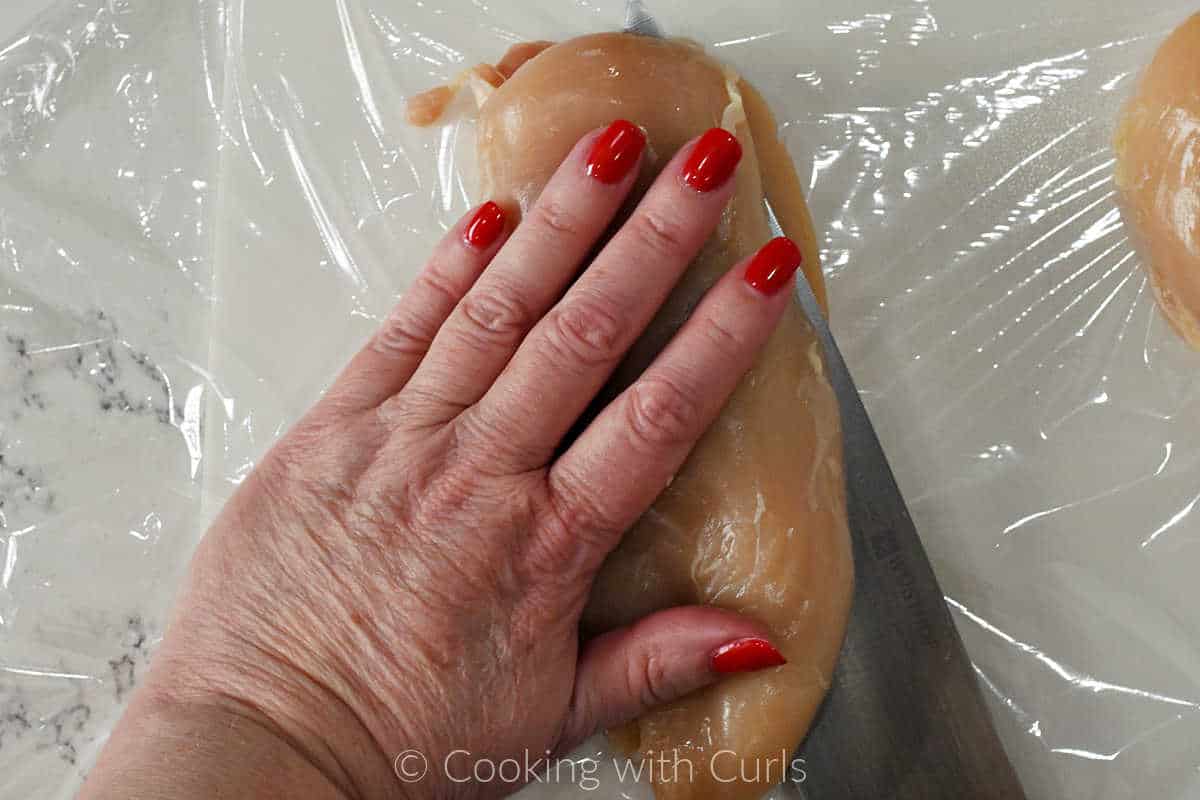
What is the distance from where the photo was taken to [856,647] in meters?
0.88

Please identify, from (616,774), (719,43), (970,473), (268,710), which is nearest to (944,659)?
Answer: (970,473)

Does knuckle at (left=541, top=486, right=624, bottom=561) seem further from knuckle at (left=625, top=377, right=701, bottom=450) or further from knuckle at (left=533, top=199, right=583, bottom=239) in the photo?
knuckle at (left=533, top=199, right=583, bottom=239)

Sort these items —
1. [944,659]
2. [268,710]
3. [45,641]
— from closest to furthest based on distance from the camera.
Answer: [268,710], [944,659], [45,641]

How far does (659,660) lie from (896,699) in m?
0.24

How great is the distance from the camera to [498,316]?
88cm

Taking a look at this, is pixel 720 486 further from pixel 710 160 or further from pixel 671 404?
pixel 710 160

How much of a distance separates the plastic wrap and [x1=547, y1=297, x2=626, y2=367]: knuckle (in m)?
0.33

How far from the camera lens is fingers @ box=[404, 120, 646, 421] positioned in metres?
0.86

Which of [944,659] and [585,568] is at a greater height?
[585,568]

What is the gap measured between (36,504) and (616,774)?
0.77 m

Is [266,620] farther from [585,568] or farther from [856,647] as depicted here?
[856,647]

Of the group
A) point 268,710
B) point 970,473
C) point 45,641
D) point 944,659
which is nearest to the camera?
point 268,710

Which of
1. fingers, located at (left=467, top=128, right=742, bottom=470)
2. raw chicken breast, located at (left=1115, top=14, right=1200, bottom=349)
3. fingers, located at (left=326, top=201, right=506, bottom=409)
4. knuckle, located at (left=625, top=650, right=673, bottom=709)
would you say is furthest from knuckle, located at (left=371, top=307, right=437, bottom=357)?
raw chicken breast, located at (left=1115, top=14, right=1200, bottom=349)

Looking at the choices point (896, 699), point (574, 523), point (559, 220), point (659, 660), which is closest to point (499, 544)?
point (574, 523)
